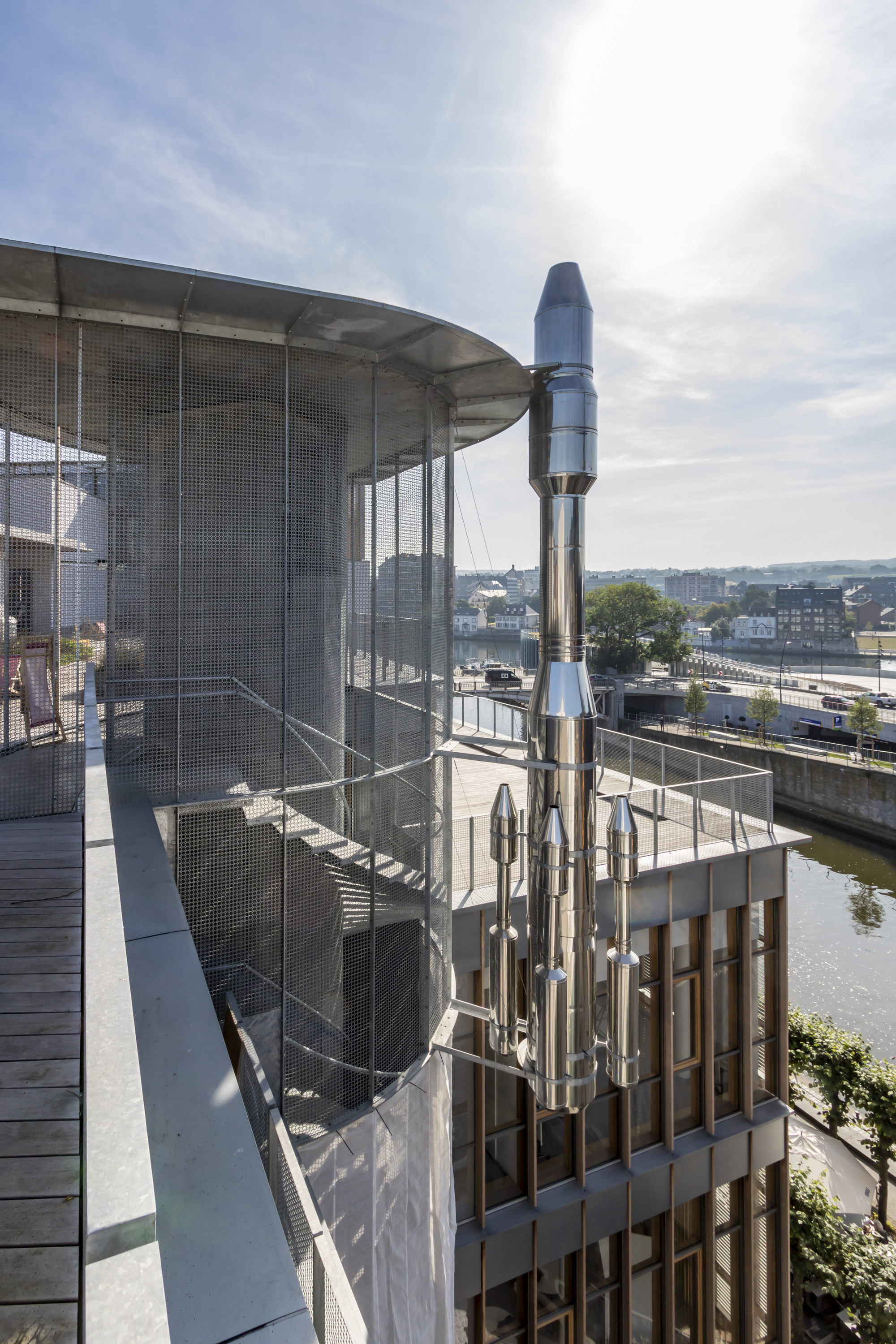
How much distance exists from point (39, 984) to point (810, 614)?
651ft

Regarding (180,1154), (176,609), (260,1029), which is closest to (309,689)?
(176,609)

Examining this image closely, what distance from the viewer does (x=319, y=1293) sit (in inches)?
169

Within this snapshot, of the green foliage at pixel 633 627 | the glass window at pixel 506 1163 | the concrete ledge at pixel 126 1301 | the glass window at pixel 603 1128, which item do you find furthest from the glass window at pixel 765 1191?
the green foliage at pixel 633 627

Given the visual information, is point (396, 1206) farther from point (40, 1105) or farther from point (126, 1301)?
point (126, 1301)

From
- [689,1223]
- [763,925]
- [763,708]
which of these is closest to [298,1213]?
[689,1223]

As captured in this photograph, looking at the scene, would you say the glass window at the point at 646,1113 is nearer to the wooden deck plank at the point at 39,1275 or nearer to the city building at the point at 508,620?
the wooden deck plank at the point at 39,1275

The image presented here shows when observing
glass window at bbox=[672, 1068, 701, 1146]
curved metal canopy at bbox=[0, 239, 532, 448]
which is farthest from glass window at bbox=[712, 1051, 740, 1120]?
curved metal canopy at bbox=[0, 239, 532, 448]

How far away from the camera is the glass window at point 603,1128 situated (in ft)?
38.6

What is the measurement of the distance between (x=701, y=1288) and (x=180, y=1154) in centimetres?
1459

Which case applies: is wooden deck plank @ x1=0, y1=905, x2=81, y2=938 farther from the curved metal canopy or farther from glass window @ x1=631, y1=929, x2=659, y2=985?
glass window @ x1=631, y1=929, x2=659, y2=985

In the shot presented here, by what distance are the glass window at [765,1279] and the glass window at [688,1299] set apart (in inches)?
43.4

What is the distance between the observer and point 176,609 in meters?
6.61

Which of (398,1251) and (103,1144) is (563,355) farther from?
(398,1251)

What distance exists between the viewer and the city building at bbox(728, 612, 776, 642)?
168 m
